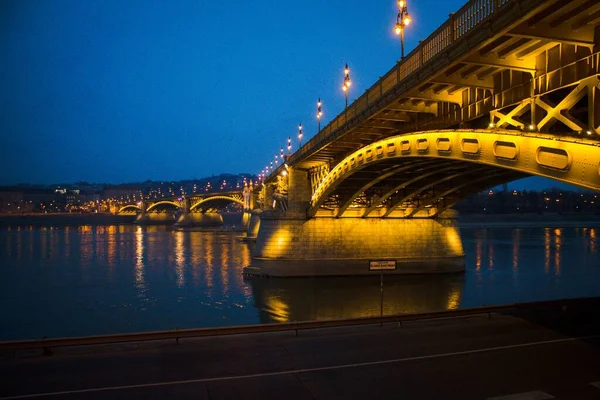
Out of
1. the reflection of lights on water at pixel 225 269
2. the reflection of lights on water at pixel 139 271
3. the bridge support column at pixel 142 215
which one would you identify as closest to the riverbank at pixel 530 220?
the reflection of lights on water at pixel 225 269

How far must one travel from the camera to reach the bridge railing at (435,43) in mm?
9688

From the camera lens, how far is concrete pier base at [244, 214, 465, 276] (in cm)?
3045

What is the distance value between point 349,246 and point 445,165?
12569mm

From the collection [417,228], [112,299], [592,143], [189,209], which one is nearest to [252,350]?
[592,143]

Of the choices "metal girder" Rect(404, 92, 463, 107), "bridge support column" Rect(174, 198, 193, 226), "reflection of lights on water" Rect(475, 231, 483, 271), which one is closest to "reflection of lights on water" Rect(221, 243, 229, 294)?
"metal girder" Rect(404, 92, 463, 107)

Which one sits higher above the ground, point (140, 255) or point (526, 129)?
point (526, 129)

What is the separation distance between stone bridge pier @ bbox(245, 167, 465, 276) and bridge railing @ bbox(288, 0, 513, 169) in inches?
525

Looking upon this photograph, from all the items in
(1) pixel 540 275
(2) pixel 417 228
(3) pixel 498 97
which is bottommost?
(1) pixel 540 275

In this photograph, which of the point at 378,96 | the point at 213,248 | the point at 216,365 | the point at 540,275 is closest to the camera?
the point at 216,365

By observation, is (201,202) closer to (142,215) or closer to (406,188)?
(142,215)

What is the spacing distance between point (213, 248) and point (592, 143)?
47.5m

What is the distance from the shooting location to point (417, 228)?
104 feet

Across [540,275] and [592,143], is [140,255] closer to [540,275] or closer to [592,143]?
[540,275]

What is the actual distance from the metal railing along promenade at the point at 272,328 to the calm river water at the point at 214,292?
781 cm
